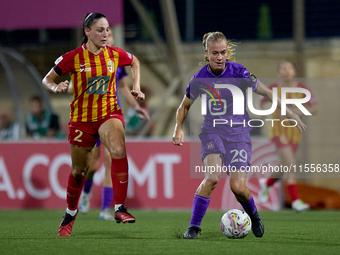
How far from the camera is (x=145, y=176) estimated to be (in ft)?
25.9

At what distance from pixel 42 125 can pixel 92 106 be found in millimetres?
4231

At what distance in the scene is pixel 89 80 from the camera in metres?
4.59

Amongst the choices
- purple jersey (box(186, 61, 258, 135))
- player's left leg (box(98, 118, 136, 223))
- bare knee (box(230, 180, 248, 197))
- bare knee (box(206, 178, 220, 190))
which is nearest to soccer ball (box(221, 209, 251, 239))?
bare knee (box(230, 180, 248, 197))

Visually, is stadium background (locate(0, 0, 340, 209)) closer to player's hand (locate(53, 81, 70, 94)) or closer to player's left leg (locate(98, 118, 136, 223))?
player's left leg (locate(98, 118, 136, 223))

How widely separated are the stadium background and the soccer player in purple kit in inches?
134

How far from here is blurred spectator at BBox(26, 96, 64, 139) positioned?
853cm

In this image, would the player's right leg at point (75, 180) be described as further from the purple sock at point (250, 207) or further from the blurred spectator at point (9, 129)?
the blurred spectator at point (9, 129)

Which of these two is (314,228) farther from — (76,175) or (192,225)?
(76,175)

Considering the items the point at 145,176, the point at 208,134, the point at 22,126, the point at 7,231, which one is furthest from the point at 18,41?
the point at 208,134

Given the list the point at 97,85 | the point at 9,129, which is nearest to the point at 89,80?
the point at 97,85

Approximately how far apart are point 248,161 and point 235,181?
21cm

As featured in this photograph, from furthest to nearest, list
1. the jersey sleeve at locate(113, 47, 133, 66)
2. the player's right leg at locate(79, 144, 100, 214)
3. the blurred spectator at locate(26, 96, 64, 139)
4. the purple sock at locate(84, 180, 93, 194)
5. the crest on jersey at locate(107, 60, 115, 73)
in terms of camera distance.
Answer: the blurred spectator at locate(26, 96, 64, 139) → the purple sock at locate(84, 180, 93, 194) → the player's right leg at locate(79, 144, 100, 214) → the jersey sleeve at locate(113, 47, 133, 66) → the crest on jersey at locate(107, 60, 115, 73)

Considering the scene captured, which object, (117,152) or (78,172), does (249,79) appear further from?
(78,172)

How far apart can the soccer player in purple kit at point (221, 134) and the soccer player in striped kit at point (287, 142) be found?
Result: 2959 mm
